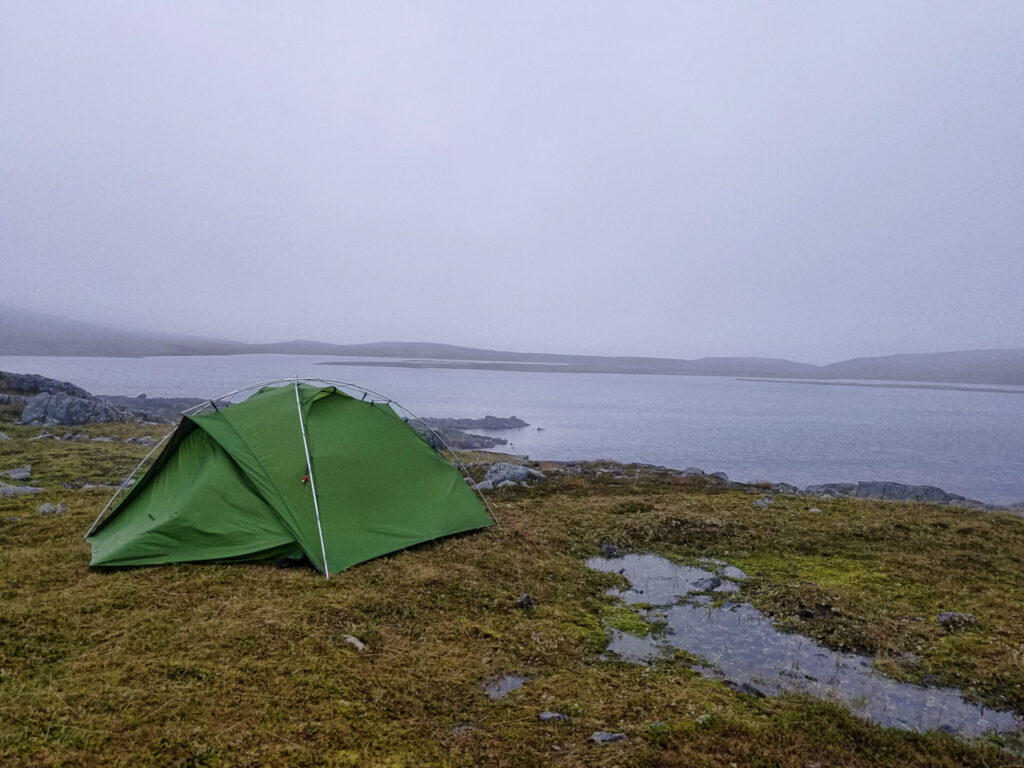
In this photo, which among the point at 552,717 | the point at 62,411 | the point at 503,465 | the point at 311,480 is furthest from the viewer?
the point at 62,411

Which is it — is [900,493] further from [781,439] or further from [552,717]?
[781,439]

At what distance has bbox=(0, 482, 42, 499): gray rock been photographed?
11.5 m

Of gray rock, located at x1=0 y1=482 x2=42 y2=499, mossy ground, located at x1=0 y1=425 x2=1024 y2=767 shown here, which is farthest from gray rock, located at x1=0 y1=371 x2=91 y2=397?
mossy ground, located at x1=0 y1=425 x2=1024 y2=767

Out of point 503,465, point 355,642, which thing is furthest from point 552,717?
point 503,465

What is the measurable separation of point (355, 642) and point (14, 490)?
10.4 m

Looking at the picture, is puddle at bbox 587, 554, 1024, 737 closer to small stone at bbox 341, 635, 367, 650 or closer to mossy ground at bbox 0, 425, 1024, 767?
mossy ground at bbox 0, 425, 1024, 767

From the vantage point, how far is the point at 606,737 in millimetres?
4824

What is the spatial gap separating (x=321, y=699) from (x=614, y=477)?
13897 mm

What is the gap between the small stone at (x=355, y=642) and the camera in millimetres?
6145

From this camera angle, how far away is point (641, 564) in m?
9.90

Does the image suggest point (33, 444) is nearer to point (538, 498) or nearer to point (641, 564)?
point (538, 498)

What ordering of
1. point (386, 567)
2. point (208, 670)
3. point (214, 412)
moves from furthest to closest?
point (214, 412), point (386, 567), point (208, 670)

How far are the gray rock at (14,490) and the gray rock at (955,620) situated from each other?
16.4 metres

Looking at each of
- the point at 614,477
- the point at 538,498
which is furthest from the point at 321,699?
the point at 614,477
